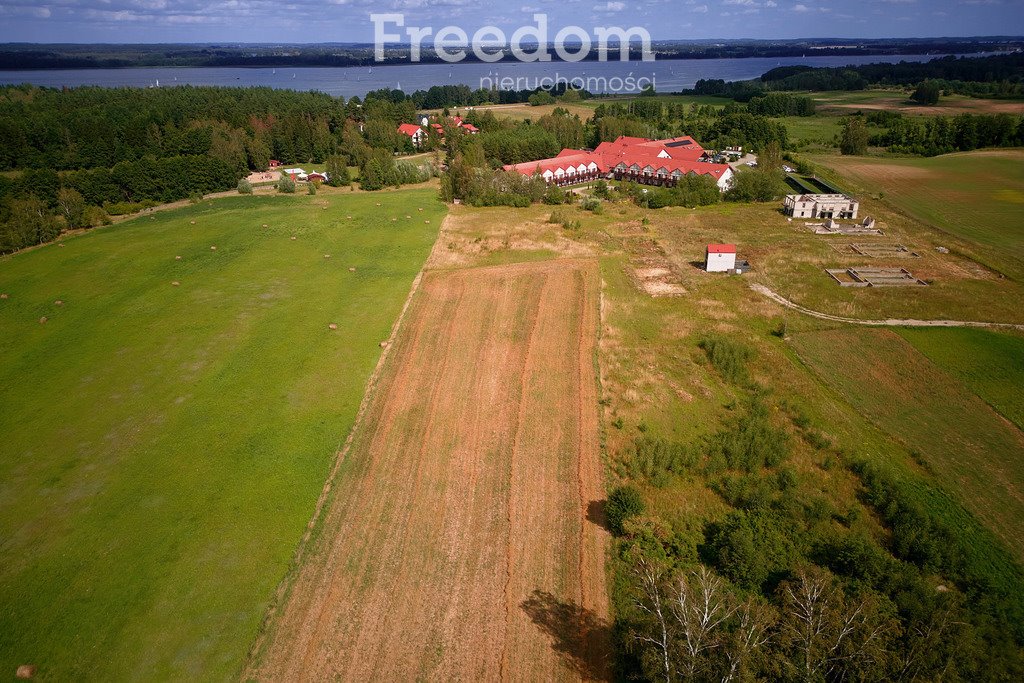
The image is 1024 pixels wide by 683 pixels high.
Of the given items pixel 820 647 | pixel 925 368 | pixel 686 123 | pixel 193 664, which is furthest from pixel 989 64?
pixel 193 664

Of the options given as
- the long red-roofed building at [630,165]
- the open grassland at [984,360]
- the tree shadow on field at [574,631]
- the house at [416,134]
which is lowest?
the tree shadow on field at [574,631]

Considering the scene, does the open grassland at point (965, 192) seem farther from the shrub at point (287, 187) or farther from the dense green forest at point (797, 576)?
the shrub at point (287, 187)

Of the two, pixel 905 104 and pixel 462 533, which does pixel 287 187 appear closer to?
pixel 462 533

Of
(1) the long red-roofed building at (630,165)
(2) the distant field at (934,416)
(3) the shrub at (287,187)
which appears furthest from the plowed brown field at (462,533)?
(3) the shrub at (287,187)

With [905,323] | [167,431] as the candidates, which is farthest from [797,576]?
[167,431]

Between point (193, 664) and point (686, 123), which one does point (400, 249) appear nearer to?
point (193, 664)
